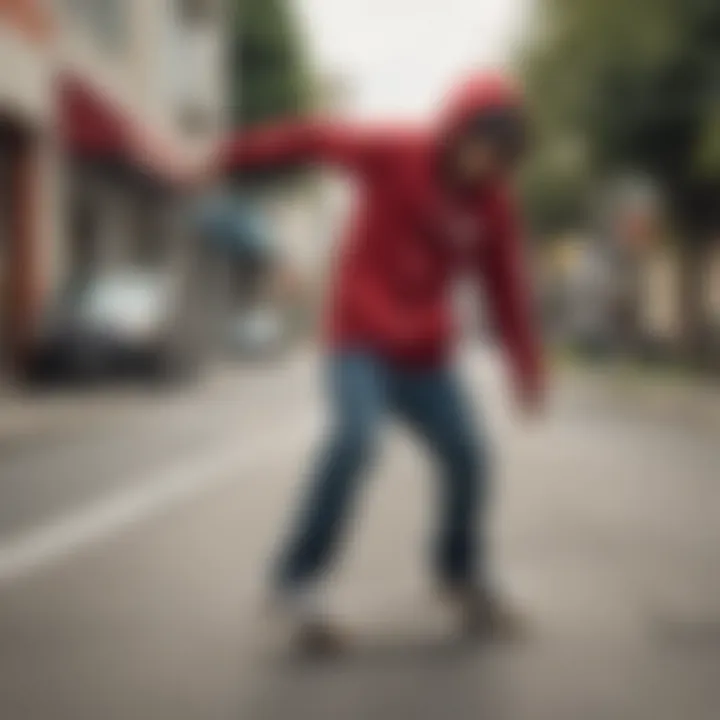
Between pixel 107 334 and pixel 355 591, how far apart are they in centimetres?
1434

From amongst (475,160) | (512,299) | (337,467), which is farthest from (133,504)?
(475,160)

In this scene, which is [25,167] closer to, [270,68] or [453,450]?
[453,450]

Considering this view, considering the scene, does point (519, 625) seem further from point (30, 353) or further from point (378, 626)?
point (30, 353)

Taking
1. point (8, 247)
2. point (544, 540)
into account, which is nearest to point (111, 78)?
point (8, 247)

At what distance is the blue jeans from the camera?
4.86 m

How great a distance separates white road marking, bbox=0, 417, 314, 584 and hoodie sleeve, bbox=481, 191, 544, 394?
6.07 feet

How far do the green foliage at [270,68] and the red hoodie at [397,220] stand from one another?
115ft

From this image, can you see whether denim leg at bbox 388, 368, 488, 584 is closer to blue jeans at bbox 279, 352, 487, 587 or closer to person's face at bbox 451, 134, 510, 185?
blue jeans at bbox 279, 352, 487, 587

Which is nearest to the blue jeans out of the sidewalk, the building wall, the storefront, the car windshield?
the sidewalk

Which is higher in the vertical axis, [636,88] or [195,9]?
[195,9]

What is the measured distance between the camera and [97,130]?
22875 millimetres

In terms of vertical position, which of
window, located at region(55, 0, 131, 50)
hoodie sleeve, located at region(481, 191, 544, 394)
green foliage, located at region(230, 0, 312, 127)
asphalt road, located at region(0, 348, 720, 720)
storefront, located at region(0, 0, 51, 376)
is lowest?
asphalt road, located at region(0, 348, 720, 720)

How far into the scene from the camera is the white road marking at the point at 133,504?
254 inches

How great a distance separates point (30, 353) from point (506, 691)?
1618 cm
